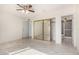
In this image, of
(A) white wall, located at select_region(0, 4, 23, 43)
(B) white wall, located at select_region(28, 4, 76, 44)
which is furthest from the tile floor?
(B) white wall, located at select_region(28, 4, 76, 44)

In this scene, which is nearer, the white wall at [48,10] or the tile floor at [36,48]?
the white wall at [48,10]

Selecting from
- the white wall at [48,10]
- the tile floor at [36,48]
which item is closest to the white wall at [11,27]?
the tile floor at [36,48]

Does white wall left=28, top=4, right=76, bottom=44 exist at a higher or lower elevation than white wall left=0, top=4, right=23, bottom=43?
higher

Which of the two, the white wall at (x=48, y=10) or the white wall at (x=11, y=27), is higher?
the white wall at (x=48, y=10)

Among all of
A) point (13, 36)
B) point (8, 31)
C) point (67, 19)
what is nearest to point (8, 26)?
point (8, 31)

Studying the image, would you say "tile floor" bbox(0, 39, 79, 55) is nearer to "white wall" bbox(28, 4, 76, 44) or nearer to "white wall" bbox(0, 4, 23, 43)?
"white wall" bbox(0, 4, 23, 43)

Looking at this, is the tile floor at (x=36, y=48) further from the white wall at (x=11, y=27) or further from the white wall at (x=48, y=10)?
the white wall at (x=48, y=10)

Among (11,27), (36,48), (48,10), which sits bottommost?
(36,48)

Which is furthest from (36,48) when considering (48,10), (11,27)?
(48,10)

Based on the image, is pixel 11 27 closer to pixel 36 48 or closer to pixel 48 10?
pixel 36 48

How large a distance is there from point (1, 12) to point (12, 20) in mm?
356

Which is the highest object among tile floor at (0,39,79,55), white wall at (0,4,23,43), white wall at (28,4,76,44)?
white wall at (28,4,76,44)
